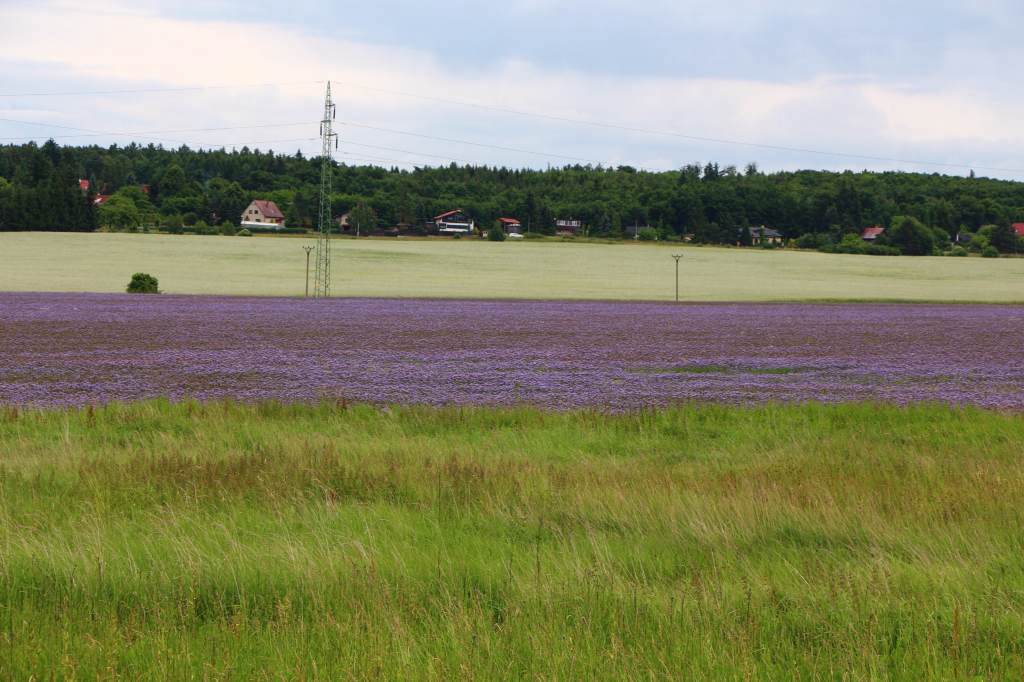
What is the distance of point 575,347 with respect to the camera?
31.3 m

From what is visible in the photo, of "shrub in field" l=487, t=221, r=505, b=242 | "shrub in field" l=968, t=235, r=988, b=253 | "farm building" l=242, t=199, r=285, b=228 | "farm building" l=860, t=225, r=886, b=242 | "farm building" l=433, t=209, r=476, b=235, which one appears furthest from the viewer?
"farm building" l=433, t=209, r=476, b=235

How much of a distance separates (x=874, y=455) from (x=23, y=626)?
29.6ft

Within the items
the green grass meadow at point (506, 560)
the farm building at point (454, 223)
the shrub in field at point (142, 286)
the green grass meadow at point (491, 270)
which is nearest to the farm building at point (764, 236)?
the green grass meadow at point (491, 270)

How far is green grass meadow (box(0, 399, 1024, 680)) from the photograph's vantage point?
5.72 meters

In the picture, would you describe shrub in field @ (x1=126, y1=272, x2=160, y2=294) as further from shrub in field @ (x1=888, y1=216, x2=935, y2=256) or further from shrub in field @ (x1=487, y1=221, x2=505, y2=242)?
shrub in field @ (x1=888, y1=216, x2=935, y2=256)

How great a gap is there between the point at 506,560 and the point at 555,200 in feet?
550

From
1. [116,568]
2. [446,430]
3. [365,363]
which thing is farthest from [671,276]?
[116,568]

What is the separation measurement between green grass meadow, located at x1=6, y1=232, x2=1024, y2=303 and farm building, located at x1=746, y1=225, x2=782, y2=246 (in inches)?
858

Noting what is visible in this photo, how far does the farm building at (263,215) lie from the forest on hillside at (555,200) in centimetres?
176

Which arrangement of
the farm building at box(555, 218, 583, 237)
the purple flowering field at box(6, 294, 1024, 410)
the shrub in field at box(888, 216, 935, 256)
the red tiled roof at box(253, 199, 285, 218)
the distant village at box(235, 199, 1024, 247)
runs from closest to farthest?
the purple flowering field at box(6, 294, 1024, 410) → the shrub in field at box(888, 216, 935, 256) → the distant village at box(235, 199, 1024, 247) → the red tiled roof at box(253, 199, 285, 218) → the farm building at box(555, 218, 583, 237)

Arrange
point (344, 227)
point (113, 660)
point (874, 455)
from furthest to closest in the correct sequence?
1. point (344, 227)
2. point (874, 455)
3. point (113, 660)

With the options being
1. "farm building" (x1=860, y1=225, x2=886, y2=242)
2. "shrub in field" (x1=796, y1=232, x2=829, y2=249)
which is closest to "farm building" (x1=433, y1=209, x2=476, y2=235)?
"shrub in field" (x1=796, y1=232, x2=829, y2=249)

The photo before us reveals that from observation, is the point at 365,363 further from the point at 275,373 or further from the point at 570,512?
the point at 570,512

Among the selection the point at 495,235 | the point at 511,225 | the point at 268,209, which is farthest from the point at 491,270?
the point at 268,209
